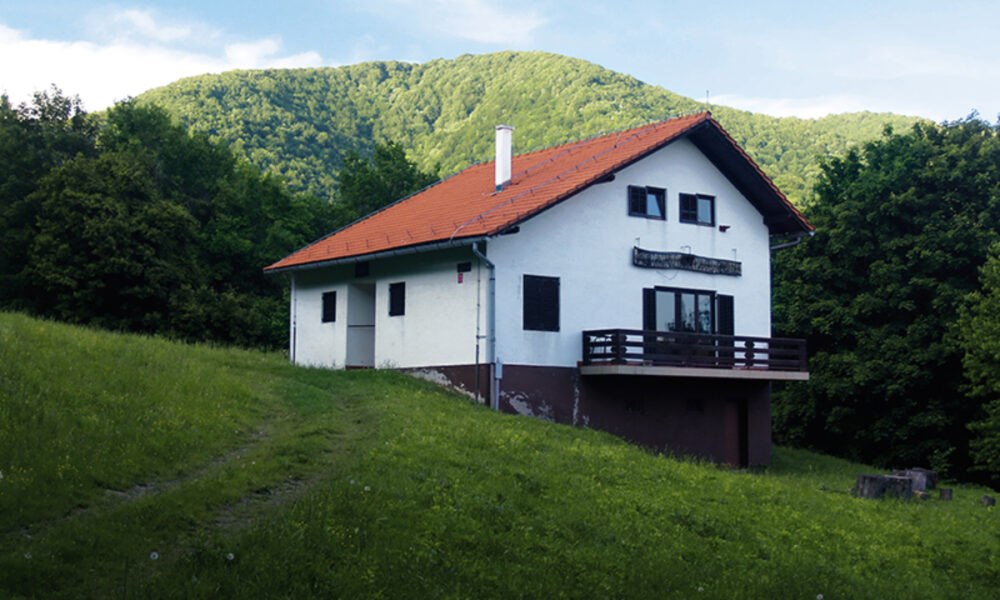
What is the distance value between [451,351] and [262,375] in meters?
4.89

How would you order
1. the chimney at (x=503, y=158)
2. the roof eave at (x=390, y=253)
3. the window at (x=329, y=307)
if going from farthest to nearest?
the window at (x=329, y=307)
the chimney at (x=503, y=158)
the roof eave at (x=390, y=253)

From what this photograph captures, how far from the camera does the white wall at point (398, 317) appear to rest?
85.3ft

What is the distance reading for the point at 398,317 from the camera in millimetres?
28406

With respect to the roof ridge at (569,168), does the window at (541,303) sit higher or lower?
lower

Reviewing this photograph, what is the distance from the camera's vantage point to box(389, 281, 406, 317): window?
92.7ft

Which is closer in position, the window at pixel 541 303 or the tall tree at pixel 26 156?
the window at pixel 541 303

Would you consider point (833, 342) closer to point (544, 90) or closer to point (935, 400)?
point (935, 400)

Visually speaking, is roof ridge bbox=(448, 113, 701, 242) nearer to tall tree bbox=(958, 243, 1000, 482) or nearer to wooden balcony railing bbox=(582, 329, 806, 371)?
wooden balcony railing bbox=(582, 329, 806, 371)

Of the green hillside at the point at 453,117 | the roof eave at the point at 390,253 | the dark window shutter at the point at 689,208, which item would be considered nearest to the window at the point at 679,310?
the dark window shutter at the point at 689,208

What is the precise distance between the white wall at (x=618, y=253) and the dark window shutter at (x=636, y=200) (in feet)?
0.50

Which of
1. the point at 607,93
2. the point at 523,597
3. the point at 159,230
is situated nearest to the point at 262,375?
the point at 523,597

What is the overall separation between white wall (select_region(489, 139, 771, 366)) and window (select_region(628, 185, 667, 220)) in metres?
0.16

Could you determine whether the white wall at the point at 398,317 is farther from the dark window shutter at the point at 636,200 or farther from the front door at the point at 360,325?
the dark window shutter at the point at 636,200

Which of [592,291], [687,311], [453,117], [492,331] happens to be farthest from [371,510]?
[453,117]
